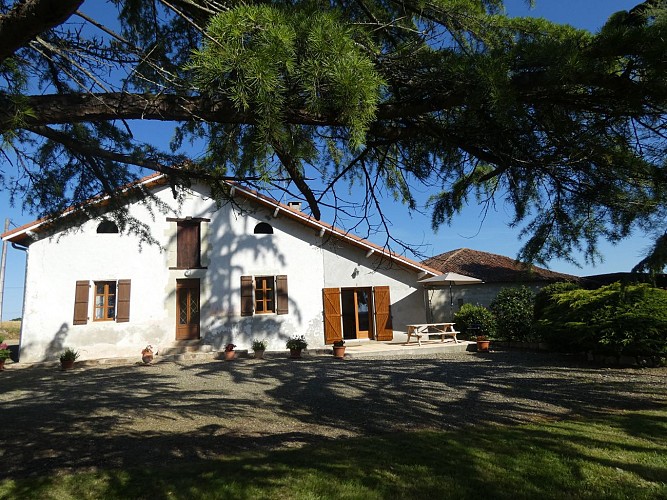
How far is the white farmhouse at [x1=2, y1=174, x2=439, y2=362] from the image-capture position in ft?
45.1

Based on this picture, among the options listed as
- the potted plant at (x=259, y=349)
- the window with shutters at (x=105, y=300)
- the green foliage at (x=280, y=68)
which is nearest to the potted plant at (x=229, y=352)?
the potted plant at (x=259, y=349)

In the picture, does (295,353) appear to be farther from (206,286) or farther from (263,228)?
(263,228)

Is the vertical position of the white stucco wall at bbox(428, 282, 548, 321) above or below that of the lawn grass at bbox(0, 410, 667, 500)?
above

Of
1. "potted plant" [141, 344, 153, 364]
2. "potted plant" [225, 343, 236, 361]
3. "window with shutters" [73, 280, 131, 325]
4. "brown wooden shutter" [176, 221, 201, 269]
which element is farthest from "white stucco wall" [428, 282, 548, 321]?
"window with shutters" [73, 280, 131, 325]

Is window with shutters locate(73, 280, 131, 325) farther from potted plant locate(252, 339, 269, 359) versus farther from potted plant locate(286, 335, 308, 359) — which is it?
potted plant locate(286, 335, 308, 359)

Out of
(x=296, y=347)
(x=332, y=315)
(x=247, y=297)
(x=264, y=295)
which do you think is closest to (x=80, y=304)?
(x=247, y=297)

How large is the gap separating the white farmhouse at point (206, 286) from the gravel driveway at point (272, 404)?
3.12 m

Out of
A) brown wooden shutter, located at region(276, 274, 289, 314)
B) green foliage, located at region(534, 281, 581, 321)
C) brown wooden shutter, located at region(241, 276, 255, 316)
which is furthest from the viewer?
brown wooden shutter, located at region(276, 274, 289, 314)

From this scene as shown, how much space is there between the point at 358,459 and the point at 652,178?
10.2 feet

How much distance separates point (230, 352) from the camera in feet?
44.5

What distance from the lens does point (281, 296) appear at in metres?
15.2

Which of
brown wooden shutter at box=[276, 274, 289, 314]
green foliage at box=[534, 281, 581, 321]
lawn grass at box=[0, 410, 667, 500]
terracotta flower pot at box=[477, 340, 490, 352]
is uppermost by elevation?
brown wooden shutter at box=[276, 274, 289, 314]

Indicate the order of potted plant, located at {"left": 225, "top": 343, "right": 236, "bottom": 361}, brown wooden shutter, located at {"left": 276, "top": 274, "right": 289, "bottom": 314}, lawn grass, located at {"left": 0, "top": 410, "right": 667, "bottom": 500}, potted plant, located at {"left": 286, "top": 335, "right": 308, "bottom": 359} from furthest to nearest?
brown wooden shutter, located at {"left": 276, "top": 274, "right": 289, "bottom": 314} < potted plant, located at {"left": 225, "top": 343, "right": 236, "bottom": 361} < potted plant, located at {"left": 286, "top": 335, "right": 308, "bottom": 359} < lawn grass, located at {"left": 0, "top": 410, "right": 667, "bottom": 500}

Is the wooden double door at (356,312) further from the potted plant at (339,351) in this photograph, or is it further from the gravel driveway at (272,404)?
the gravel driveway at (272,404)
